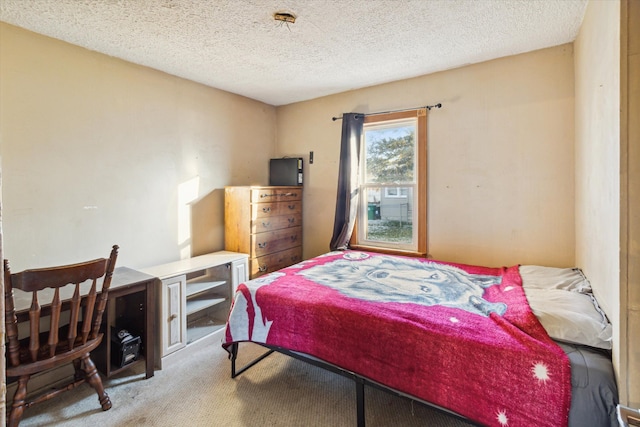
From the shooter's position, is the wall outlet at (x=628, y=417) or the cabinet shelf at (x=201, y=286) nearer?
the wall outlet at (x=628, y=417)

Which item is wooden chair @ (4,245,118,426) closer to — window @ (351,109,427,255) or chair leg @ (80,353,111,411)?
chair leg @ (80,353,111,411)

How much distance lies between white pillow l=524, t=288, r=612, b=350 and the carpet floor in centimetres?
71

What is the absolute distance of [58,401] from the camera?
1953mm

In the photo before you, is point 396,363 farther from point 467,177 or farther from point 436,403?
point 467,177

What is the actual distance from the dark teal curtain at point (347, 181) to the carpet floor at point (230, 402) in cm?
145

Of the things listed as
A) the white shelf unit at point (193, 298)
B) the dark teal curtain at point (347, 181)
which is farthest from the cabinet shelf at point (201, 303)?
the dark teal curtain at point (347, 181)

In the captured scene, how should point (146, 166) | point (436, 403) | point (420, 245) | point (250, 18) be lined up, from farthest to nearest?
point (420, 245) → point (146, 166) → point (250, 18) → point (436, 403)

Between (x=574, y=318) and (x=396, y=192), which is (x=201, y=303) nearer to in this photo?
(x=396, y=192)

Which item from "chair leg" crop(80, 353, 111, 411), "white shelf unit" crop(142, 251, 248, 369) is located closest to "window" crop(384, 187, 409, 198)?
"white shelf unit" crop(142, 251, 248, 369)

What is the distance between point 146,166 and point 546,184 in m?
3.30

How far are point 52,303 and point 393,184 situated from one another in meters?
2.83

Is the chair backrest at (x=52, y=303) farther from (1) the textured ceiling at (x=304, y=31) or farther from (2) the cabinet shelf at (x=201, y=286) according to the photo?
(1) the textured ceiling at (x=304, y=31)

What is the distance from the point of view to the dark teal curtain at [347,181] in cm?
333

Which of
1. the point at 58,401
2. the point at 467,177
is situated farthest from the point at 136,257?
the point at 467,177
